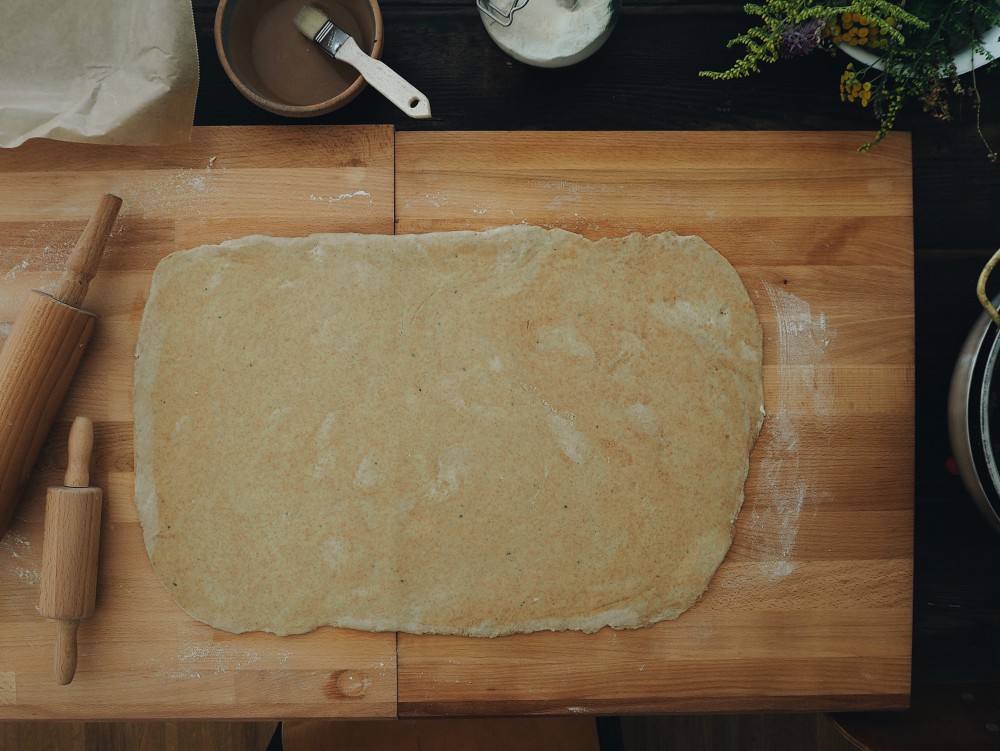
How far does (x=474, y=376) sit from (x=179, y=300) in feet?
1.65

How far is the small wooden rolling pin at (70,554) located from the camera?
105 cm

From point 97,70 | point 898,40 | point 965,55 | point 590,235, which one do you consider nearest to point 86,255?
point 97,70

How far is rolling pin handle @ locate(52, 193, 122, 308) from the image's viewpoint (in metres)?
1.07

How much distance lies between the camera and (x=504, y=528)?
111 cm

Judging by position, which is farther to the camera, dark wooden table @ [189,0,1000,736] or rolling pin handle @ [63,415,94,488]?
dark wooden table @ [189,0,1000,736]

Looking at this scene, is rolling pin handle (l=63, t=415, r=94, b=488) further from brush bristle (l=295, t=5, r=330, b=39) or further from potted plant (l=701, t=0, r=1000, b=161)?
potted plant (l=701, t=0, r=1000, b=161)

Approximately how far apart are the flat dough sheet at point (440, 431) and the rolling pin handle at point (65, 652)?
0.50 feet

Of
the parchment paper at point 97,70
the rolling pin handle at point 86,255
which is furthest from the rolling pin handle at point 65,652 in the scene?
the parchment paper at point 97,70

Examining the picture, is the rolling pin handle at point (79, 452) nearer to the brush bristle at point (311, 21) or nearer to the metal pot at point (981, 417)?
the brush bristle at point (311, 21)

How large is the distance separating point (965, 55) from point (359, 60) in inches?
37.3

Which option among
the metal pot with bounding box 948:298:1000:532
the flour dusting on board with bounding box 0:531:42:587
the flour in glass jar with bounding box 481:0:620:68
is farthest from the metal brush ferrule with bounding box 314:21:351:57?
the metal pot with bounding box 948:298:1000:532

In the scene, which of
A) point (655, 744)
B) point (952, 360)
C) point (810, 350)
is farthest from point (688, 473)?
point (655, 744)

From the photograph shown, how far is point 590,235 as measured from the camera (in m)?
1.15

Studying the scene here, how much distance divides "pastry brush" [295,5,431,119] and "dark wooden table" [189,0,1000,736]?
10 centimetres
